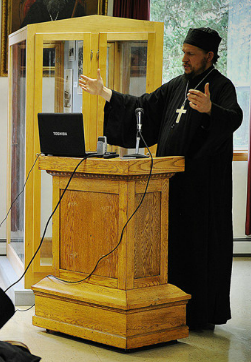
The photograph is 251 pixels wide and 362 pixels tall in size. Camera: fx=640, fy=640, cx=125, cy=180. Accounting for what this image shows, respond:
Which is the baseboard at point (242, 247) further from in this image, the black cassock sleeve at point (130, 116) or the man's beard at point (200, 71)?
the man's beard at point (200, 71)

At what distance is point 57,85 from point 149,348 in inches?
81.4

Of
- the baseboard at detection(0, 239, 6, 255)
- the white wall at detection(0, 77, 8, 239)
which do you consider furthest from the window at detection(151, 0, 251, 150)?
the baseboard at detection(0, 239, 6, 255)

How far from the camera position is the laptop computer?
372 centimetres

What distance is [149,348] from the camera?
3760mm

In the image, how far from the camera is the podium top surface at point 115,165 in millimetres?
3580

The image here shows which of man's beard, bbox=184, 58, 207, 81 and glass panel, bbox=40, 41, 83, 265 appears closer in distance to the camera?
man's beard, bbox=184, 58, 207, 81

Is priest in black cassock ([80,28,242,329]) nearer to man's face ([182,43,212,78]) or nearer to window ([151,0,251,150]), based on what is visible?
man's face ([182,43,212,78])

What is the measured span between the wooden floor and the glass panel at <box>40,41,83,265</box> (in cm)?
81

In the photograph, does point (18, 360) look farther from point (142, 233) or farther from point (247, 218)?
point (247, 218)

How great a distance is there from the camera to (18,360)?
7.12 feet

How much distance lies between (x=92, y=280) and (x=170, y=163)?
840 millimetres

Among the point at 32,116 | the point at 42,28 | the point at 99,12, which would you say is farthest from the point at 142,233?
the point at 99,12

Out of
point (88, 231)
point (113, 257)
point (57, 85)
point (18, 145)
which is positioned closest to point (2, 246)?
point (18, 145)

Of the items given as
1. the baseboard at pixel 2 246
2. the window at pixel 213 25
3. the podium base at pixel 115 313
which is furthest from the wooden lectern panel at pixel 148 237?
the window at pixel 213 25
